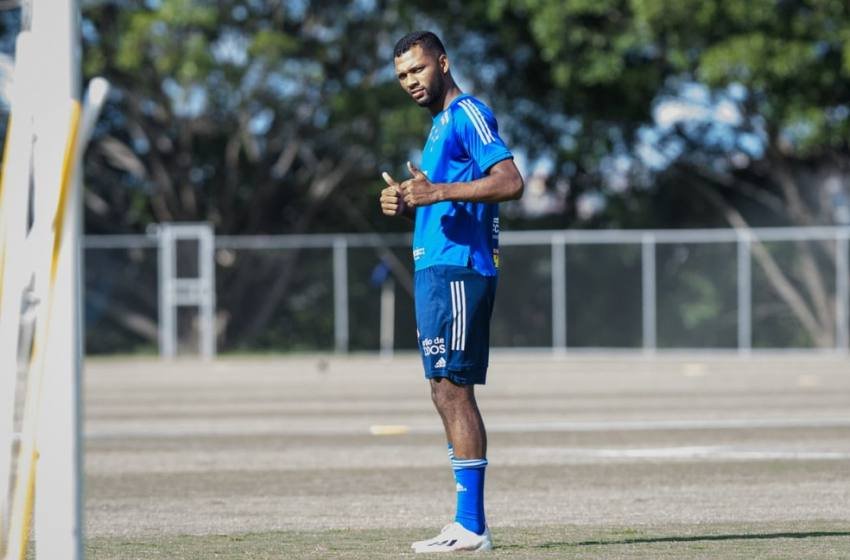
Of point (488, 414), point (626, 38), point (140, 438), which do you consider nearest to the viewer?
point (140, 438)

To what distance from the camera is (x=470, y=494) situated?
274 inches

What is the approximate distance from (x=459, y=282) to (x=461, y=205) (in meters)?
0.33

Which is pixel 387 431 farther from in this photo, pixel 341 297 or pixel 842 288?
pixel 341 297

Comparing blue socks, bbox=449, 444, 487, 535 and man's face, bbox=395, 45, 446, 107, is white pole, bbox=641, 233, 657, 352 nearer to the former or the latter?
man's face, bbox=395, 45, 446, 107

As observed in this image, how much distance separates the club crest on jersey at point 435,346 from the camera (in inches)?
276

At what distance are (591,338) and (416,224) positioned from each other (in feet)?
82.9

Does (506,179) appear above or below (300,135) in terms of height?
below

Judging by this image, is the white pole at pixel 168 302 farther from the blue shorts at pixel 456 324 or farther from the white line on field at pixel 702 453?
the blue shorts at pixel 456 324

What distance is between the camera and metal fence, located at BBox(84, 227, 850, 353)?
31078 mm

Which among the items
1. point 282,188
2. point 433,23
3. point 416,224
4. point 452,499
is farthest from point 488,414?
point 282,188

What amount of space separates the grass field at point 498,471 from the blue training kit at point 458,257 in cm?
86

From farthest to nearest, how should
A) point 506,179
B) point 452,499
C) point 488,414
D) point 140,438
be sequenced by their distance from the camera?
point 488,414 < point 140,438 < point 452,499 < point 506,179

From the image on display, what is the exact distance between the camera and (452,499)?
9352mm

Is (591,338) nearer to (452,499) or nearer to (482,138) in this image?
(452,499)
